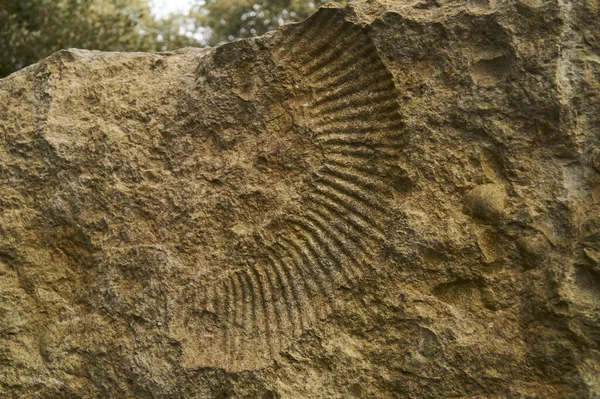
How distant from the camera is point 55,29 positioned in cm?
604

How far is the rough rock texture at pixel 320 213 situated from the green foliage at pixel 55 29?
3.78m

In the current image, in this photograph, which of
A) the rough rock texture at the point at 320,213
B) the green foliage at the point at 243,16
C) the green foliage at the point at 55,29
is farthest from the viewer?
the green foliage at the point at 243,16

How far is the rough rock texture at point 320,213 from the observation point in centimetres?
190

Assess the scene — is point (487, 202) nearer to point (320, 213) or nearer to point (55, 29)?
point (320, 213)

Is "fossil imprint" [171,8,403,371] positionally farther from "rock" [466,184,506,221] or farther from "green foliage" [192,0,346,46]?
"green foliage" [192,0,346,46]

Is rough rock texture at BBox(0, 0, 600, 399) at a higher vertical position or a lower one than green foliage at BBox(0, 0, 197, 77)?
lower

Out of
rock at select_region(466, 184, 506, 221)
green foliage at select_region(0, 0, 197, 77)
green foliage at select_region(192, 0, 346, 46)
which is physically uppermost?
green foliage at select_region(192, 0, 346, 46)

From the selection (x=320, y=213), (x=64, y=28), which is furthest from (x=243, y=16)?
(x=320, y=213)

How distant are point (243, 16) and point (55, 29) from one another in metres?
3.20

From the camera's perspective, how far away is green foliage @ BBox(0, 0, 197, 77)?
19.3 ft

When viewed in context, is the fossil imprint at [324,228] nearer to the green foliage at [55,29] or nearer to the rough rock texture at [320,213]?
the rough rock texture at [320,213]

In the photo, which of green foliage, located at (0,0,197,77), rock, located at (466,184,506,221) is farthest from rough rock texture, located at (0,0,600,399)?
green foliage, located at (0,0,197,77)

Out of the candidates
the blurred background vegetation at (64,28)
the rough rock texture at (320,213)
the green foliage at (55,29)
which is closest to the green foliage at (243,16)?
the blurred background vegetation at (64,28)

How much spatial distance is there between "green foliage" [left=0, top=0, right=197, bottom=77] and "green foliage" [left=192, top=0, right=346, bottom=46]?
230 cm
